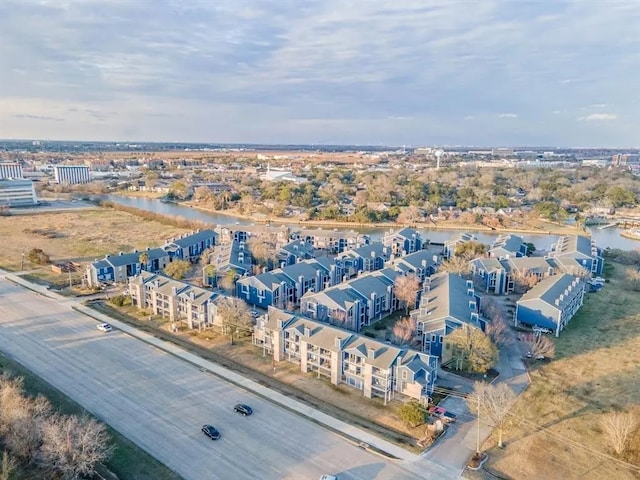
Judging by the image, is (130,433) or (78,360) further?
(78,360)

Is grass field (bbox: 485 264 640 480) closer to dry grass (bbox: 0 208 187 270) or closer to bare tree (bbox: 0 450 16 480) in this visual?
bare tree (bbox: 0 450 16 480)

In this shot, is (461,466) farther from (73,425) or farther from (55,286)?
(55,286)

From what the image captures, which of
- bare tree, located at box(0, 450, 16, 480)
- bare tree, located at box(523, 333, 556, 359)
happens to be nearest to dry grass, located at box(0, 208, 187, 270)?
bare tree, located at box(0, 450, 16, 480)

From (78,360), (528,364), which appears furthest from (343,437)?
(78,360)

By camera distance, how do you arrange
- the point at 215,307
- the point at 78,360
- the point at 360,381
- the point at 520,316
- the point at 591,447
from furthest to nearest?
1. the point at 520,316
2. the point at 215,307
3. the point at 78,360
4. the point at 360,381
5. the point at 591,447

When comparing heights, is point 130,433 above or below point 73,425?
below

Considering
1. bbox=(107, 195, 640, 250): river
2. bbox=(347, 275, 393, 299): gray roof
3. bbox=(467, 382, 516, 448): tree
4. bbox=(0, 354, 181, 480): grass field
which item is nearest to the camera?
bbox=(0, 354, 181, 480): grass field

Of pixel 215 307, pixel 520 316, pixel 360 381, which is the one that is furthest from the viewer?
pixel 520 316


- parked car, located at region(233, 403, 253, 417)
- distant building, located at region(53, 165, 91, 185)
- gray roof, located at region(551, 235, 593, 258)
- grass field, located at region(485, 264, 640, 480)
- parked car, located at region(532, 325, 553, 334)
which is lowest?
grass field, located at region(485, 264, 640, 480)
